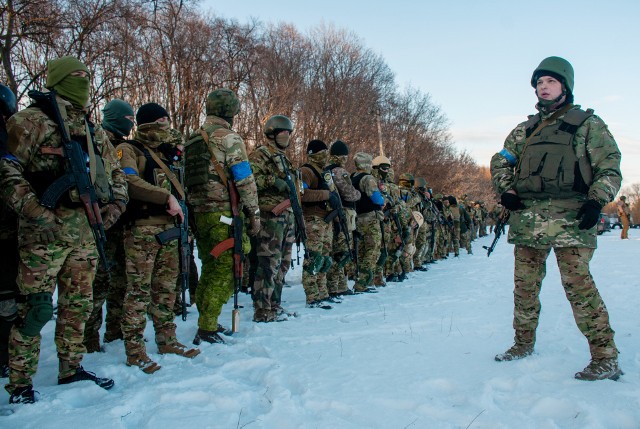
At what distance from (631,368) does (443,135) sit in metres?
35.1

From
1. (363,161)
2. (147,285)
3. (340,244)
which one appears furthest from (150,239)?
(363,161)

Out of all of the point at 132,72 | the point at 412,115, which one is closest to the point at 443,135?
the point at 412,115

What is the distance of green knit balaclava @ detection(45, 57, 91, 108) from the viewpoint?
3088mm

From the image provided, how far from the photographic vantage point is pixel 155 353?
3889 mm

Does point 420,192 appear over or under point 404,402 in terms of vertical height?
over

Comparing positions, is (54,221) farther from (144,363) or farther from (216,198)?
(216,198)

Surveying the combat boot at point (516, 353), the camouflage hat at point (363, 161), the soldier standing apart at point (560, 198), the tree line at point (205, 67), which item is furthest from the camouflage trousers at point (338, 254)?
the tree line at point (205, 67)

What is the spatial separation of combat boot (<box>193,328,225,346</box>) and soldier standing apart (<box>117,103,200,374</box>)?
1.00ft

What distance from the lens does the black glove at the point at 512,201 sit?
3.56 meters

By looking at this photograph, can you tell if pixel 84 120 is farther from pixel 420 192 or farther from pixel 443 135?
pixel 443 135

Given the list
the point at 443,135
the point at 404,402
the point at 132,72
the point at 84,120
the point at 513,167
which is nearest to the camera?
the point at 404,402

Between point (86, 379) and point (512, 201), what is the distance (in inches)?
132

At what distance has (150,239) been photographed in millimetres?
3650

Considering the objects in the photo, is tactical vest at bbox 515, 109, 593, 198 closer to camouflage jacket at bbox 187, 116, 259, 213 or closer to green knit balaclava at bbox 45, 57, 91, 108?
camouflage jacket at bbox 187, 116, 259, 213
